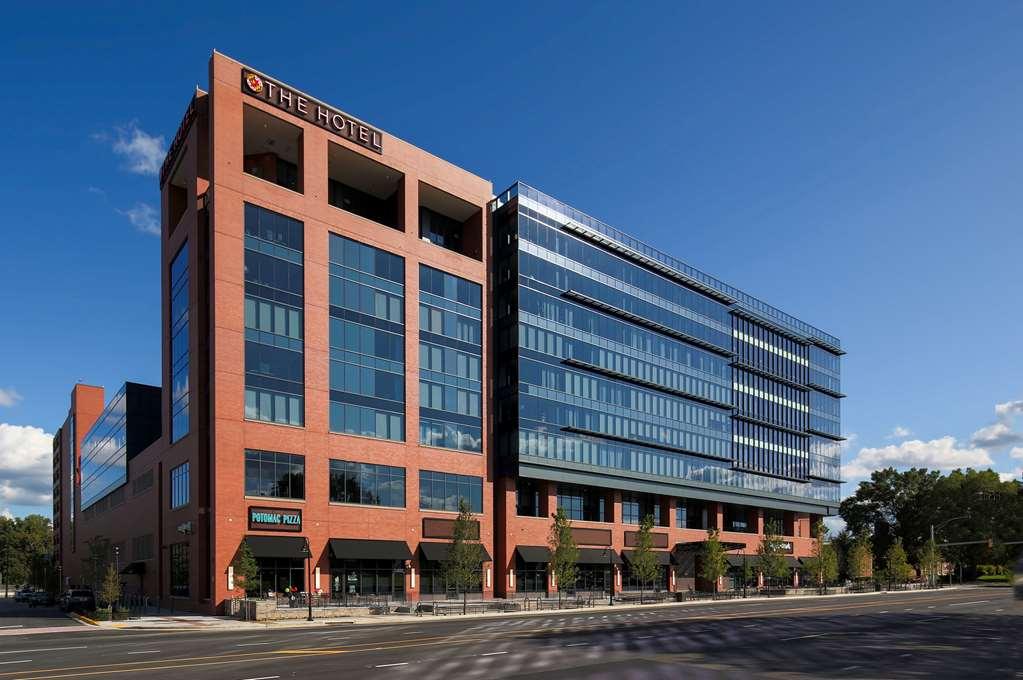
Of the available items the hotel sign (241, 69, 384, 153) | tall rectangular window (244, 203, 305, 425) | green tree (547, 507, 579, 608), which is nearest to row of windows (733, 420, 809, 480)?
green tree (547, 507, 579, 608)

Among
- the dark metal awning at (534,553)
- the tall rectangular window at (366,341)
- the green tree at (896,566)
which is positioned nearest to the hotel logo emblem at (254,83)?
the tall rectangular window at (366,341)

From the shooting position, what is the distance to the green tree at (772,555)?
95188 millimetres

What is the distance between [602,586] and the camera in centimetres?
→ 8312

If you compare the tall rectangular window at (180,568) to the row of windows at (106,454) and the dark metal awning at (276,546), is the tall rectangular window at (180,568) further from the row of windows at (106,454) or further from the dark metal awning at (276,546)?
the row of windows at (106,454)

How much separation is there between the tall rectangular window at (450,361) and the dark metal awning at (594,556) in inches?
632

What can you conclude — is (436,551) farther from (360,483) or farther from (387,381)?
(387,381)

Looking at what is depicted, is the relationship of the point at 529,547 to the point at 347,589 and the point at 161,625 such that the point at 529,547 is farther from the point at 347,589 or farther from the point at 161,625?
the point at 161,625

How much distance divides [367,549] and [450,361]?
17962 millimetres

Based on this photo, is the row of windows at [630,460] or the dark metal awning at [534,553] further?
the row of windows at [630,460]

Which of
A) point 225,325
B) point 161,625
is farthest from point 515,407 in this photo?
point 161,625

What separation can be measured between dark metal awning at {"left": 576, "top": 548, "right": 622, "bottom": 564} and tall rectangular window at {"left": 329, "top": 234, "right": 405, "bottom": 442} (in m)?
24.1

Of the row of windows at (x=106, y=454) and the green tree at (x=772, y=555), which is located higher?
the row of windows at (x=106, y=454)

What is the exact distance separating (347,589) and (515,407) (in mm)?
21965

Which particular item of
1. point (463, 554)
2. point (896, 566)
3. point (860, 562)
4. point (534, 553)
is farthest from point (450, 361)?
point (896, 566)
